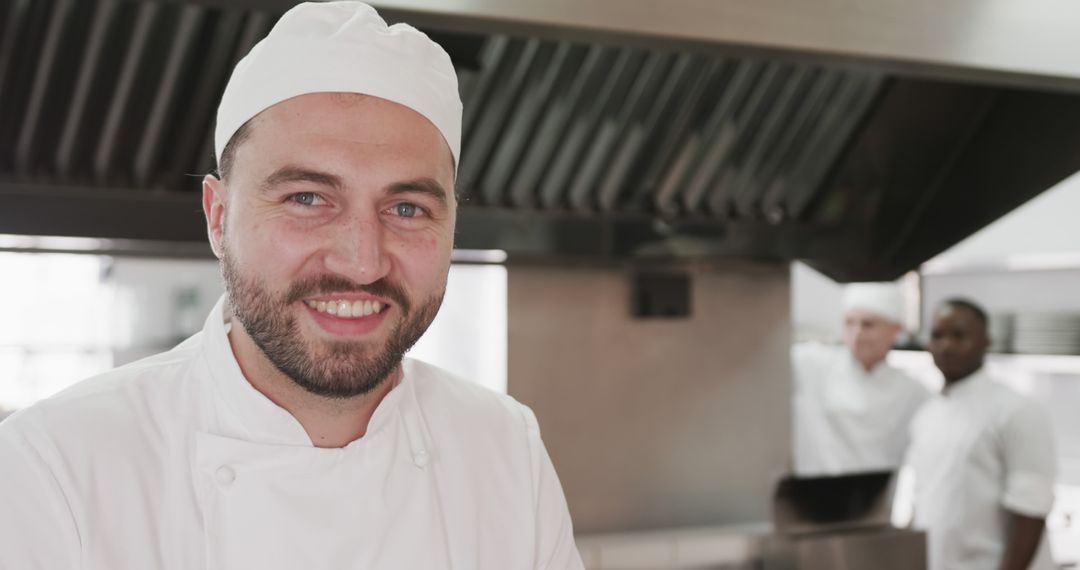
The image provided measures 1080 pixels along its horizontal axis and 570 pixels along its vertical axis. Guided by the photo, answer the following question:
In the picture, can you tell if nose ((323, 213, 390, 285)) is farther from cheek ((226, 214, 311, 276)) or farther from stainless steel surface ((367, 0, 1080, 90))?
stainless steel surface ((367, 0, 1080, 90))

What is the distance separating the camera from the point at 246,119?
90 centimetres

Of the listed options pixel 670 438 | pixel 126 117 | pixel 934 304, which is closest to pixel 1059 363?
pixel 934 304

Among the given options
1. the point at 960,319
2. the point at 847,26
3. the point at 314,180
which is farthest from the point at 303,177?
the point at 960,319

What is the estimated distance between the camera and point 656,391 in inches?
93.4

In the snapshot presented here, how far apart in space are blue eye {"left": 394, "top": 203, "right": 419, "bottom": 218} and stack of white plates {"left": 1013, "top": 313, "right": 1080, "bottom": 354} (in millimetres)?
2897

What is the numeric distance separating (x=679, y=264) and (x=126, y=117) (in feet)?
3.97

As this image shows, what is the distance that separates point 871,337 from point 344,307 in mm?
2586

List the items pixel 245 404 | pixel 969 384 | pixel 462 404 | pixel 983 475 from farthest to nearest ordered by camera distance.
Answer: pixel 969 384 < pixel 983 475 < pixel 462 404 < pixel 245 404

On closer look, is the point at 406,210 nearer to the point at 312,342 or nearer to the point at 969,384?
the point at 312,342

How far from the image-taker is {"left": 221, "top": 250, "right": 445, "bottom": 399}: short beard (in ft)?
2.82

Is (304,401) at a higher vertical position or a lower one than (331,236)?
lower

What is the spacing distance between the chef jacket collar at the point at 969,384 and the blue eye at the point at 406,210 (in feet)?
6.87

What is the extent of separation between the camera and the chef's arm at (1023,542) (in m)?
2.28

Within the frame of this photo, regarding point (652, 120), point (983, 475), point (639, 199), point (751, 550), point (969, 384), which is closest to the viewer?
point (652, 120)
